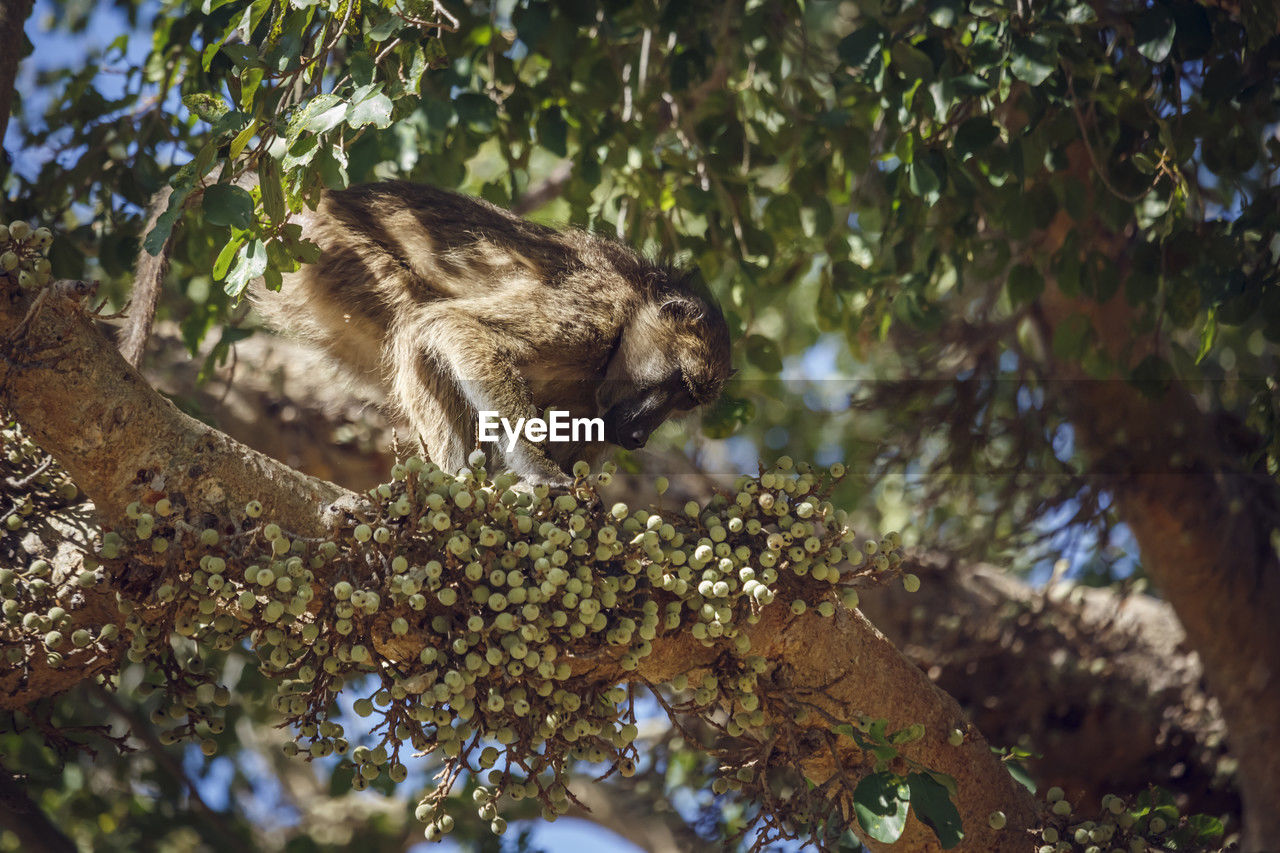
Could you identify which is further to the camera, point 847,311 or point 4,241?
A: point 847,311

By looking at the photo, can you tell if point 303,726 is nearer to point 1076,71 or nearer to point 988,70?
point 988,70

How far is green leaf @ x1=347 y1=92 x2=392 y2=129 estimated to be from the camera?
214 centimetres

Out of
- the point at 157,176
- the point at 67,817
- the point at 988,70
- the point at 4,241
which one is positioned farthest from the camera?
the point at 67,817

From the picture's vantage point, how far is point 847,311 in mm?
3846

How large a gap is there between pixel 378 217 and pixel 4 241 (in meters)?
1.38

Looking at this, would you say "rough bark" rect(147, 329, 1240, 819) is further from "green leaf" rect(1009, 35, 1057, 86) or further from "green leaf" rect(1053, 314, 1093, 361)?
"green leaf" rect(1009, 35, 1057, 86)

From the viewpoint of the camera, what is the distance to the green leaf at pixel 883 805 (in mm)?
2043

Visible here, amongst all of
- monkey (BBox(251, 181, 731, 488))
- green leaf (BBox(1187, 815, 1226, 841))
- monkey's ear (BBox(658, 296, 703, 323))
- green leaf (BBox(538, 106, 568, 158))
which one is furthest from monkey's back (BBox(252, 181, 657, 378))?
green leaf (BBox(1187, 815, 1226, 841))

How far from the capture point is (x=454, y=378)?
3004mm

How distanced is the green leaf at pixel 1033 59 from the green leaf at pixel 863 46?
13.1 inches

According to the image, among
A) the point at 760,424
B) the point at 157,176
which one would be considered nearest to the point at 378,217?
the point at 157,176

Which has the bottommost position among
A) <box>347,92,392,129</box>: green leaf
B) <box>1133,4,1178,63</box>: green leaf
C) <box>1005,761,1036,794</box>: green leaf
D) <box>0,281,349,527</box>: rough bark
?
<box>0,281,349,527</box>: rough bark

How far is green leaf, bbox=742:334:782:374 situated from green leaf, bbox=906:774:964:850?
184 centimetres

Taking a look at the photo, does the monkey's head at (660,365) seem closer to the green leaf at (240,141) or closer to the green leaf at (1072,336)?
the green leaf at (1072,336)
